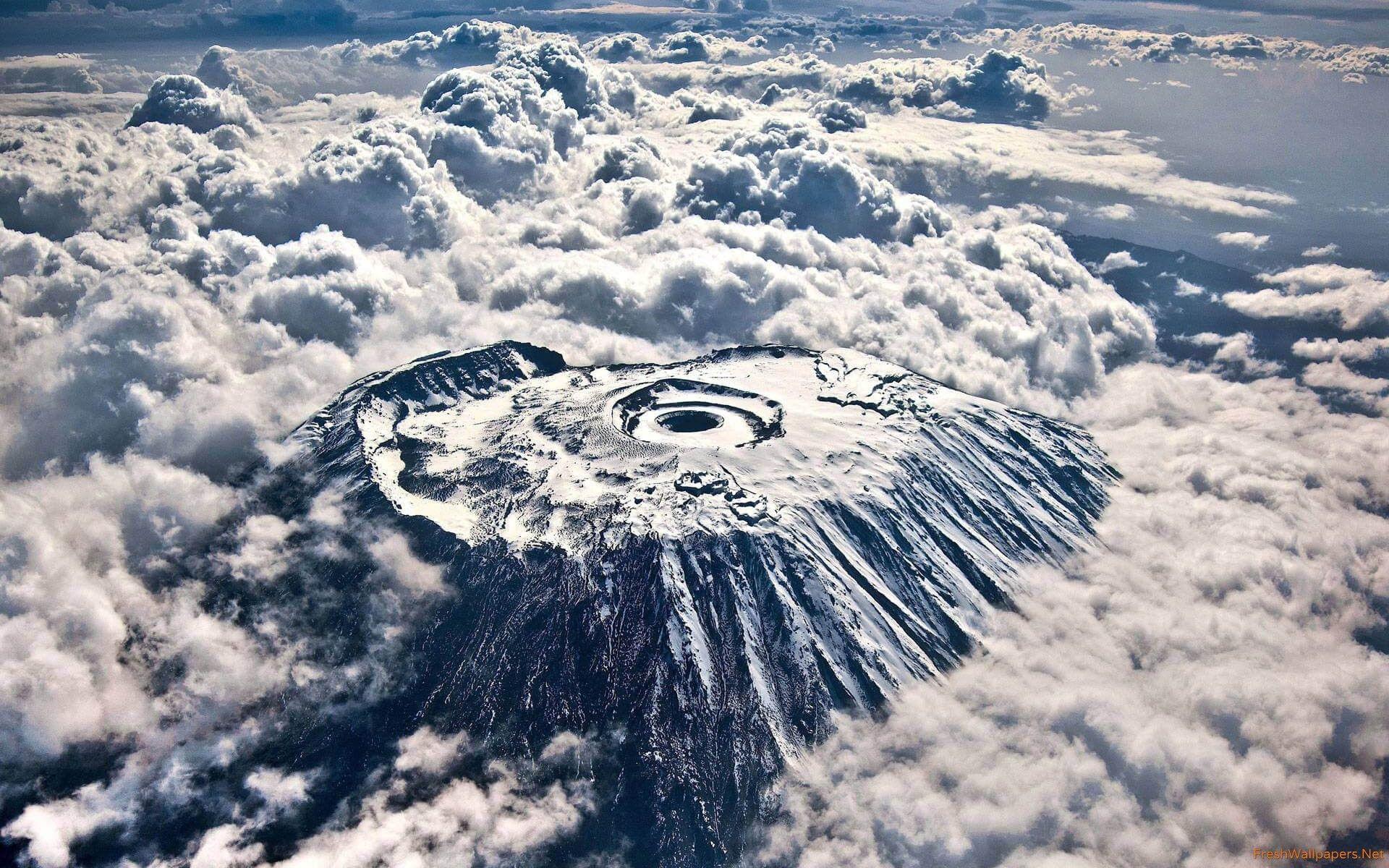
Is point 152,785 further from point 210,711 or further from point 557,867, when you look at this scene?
point 557,867

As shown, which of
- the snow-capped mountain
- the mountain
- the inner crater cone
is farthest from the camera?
the inner crater cone

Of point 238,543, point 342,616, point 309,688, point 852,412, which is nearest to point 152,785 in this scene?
point 309,688

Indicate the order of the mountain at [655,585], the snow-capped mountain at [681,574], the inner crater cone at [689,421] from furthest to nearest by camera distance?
the inner crater cone at [689,421] < the mountain at [655,585] < the snow-capped mountain at [681,574]

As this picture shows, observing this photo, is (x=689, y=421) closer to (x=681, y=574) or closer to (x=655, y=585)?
(x=681, y=574)

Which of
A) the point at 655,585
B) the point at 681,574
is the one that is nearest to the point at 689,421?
the point at 681,574

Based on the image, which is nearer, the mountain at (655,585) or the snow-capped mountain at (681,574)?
the snow-capped mountain at (681,574)

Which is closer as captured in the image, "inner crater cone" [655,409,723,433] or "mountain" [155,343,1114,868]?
"mountain" [155,343,1114,868]
